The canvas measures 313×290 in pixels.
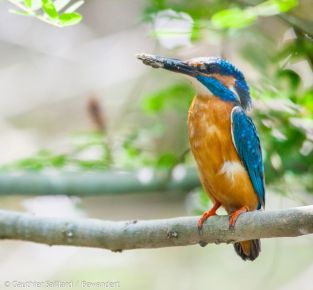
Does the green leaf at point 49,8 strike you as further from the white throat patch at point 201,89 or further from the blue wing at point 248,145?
the blue wing at point 248,145

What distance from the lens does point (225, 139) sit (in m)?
3.22

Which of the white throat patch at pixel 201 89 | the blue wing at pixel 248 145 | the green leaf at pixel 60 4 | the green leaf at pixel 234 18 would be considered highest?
the green leaf at pixel 60 4

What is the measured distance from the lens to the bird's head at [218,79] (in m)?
3.17

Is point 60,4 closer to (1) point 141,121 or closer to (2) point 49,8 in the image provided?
(2) point 49,8

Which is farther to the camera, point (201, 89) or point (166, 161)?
point (166, 161)

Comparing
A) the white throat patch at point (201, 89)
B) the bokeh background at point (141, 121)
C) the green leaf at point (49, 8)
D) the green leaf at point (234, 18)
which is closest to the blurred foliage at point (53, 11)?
the green leaf at point (49, 8)

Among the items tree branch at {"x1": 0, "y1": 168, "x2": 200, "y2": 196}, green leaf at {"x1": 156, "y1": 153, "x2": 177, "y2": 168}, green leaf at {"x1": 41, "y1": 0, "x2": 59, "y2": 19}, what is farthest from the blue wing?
green leaf at {"x1": 41, "y1": 0, "x2": 59, "y2": 19}

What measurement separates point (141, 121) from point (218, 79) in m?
1.68

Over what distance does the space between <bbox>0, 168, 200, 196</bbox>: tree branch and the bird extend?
2.80 ft

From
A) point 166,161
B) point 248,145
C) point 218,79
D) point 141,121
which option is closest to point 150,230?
point 248,145

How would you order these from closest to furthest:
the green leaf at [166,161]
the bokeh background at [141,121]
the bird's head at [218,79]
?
the bird's head at [218,79], the bokeh background at [141,121], the green leaf at [166,161]

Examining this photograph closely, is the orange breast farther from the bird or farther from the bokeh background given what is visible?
the bokeh background

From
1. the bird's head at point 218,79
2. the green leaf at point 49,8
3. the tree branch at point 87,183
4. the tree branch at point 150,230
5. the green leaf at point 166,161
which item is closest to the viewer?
the tree branch at point 150,230

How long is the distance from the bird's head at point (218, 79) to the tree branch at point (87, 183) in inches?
35.7
